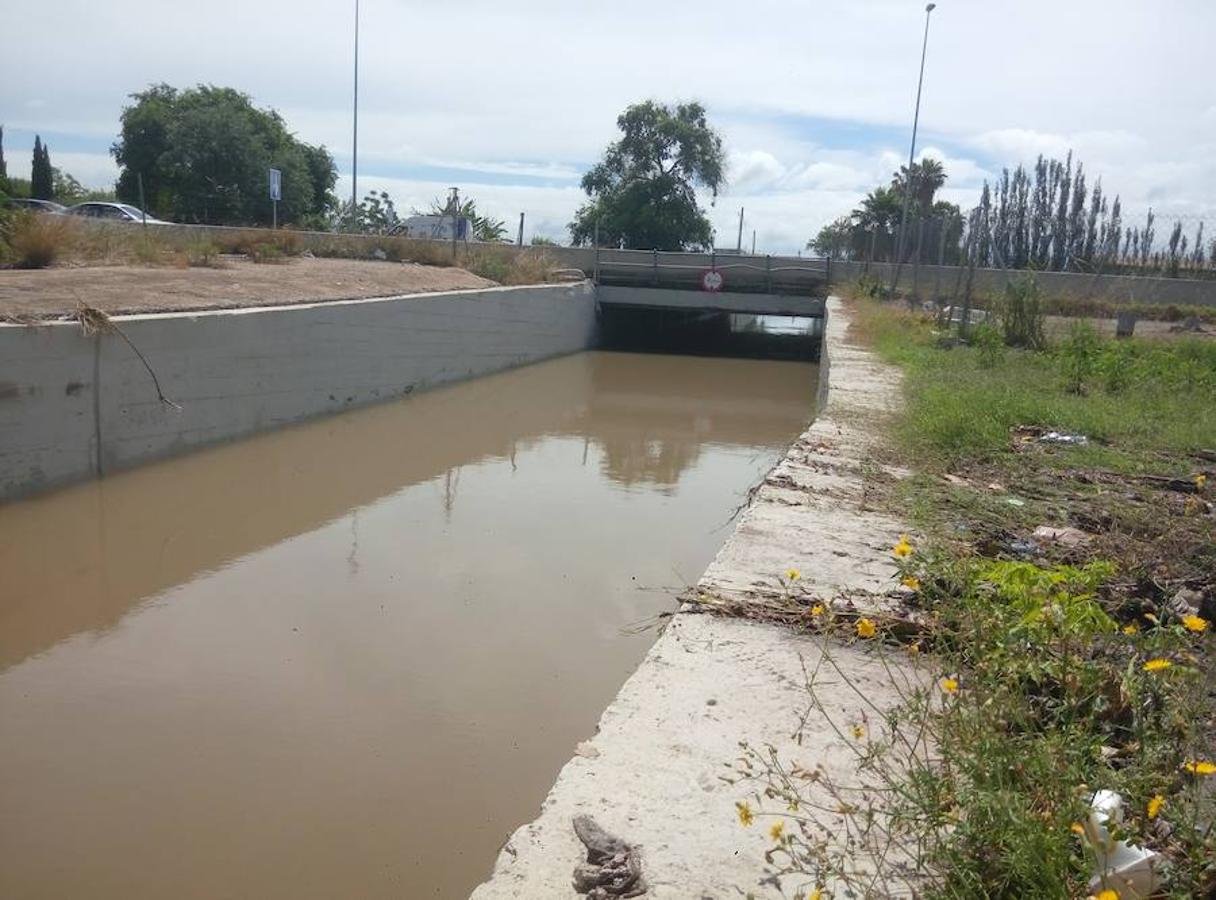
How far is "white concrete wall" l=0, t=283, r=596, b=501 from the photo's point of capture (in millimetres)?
7672

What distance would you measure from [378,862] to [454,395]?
11.8m

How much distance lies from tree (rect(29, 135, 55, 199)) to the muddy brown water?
29819mm

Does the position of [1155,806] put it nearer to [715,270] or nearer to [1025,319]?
[1025,319]

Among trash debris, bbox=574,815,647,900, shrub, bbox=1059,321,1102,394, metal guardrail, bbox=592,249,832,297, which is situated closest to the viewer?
trash debris, bbox=574,815,647,900

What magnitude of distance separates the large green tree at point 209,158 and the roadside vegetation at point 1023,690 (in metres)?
32.0

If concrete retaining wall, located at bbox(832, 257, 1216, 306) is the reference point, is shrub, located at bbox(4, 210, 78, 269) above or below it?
below

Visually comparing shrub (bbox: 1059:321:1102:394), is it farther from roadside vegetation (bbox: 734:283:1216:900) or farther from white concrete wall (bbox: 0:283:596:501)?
white concrete wall (bbox: 0:283:596:501)

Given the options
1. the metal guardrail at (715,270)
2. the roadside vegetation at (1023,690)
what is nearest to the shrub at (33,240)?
the roadside vegetation at (1023,690)

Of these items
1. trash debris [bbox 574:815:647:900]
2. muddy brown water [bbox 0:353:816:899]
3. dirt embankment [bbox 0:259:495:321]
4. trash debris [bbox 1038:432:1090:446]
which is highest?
dirt embankment [bbox 0:259:495:321]

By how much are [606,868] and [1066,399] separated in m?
8.35

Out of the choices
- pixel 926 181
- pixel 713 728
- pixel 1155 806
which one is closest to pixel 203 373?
pixel 713 728

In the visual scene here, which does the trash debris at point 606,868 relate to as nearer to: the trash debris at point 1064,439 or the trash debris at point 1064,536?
the trash debris at point 1064,536

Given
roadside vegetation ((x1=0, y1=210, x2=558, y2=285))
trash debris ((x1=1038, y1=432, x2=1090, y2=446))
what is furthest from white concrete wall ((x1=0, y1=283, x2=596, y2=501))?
trash debris ((x1=1038, y1=432, x2=1090, y2=446))

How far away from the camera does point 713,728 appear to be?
297 centimetres
